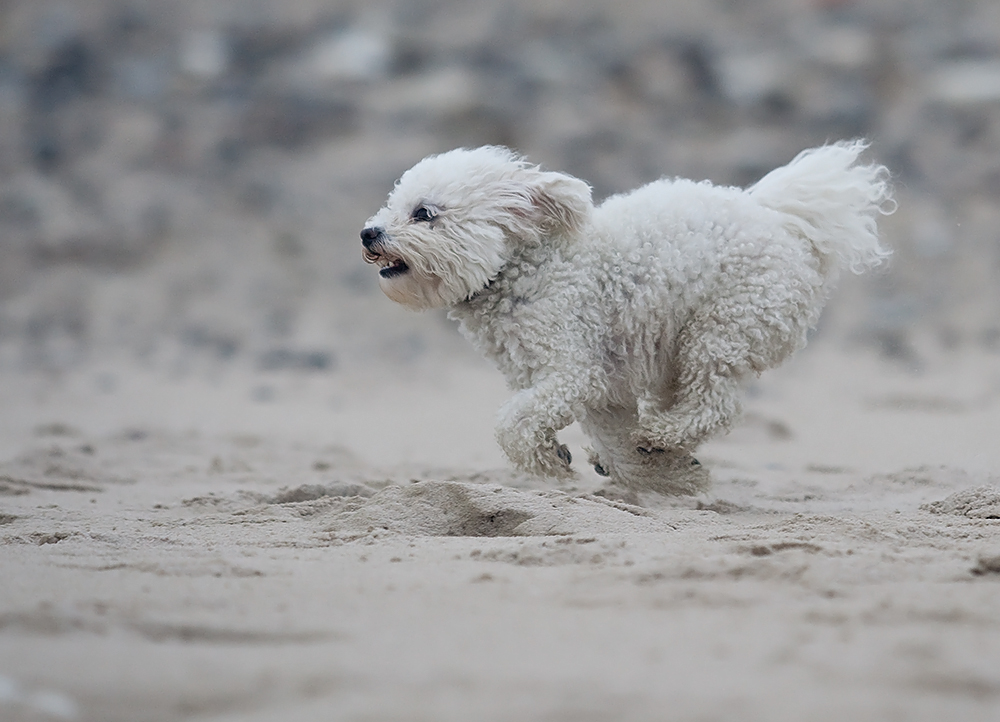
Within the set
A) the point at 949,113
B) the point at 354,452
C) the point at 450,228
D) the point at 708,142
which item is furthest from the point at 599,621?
the point at 949,113

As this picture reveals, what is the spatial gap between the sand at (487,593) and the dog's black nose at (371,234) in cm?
108

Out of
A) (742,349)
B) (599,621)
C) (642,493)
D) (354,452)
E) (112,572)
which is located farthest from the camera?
(354,452)

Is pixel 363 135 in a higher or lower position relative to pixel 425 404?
higher

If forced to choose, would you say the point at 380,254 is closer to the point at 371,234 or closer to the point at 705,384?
the point at 371,234

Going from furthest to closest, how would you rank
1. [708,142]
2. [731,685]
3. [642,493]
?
[708,142] < [642,493] < [731,685]

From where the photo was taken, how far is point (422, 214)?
4.52m

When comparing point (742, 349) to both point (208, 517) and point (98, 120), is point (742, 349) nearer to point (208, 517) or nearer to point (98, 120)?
point (208, 517)

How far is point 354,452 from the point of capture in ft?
22.4

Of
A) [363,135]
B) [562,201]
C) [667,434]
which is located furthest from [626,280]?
[363,135]

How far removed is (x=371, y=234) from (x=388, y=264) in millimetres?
157

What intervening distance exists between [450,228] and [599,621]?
7.47 ft

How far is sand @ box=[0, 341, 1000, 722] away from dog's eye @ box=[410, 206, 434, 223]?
1154mm

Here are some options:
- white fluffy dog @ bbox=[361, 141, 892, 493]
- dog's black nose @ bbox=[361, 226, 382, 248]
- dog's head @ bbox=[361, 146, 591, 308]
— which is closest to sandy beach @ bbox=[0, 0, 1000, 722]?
white fluffy dog @ bbox=[361, 141, 892, 493]

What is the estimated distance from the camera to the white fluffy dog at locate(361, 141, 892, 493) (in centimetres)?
432
